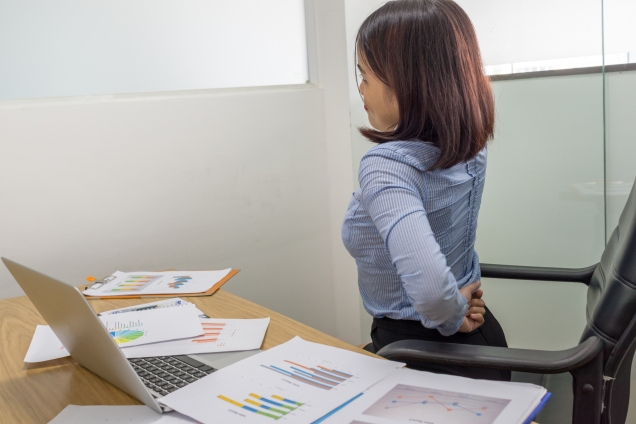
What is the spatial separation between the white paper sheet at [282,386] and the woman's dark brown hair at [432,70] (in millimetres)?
408

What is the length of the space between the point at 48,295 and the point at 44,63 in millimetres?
1020

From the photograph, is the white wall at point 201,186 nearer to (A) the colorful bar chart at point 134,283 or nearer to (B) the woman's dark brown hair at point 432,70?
(A) the colorful bar chart at point 134,283

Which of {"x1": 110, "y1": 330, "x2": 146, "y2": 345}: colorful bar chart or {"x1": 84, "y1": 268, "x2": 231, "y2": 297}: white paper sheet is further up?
{"x1": 84, "y1": 268, "x2": 231, "y2": 297}: white paper sheet

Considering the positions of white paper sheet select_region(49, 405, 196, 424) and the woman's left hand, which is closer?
white paper sheet select_region(49, 405, 196, 424)

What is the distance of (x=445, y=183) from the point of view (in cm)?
111

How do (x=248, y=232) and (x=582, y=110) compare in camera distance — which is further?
(x=248, y=232)

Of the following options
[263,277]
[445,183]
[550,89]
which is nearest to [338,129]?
[263,277]

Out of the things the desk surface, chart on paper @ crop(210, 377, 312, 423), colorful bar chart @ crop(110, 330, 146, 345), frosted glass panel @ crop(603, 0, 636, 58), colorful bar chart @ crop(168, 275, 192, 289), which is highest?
frosted glass panel @ crop(603, 0, 636, 58)

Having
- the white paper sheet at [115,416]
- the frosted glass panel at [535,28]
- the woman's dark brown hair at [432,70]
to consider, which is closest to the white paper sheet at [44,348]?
the white paper sheet at [115,416]

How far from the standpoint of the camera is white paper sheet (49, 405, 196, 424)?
807mm

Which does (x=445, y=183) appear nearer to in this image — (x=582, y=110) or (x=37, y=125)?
(x=582, y=110)

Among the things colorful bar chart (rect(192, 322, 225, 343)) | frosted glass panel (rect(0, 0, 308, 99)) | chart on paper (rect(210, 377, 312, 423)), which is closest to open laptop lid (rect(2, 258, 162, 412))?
chart on paper (rect(210, 377, 312, 423))

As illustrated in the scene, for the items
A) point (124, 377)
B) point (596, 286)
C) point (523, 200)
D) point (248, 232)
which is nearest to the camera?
point (124, 377)

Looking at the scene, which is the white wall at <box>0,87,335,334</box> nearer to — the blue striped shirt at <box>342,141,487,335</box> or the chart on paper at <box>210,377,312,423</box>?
the blue striped shirt at <box>342,141,487,335</box>
